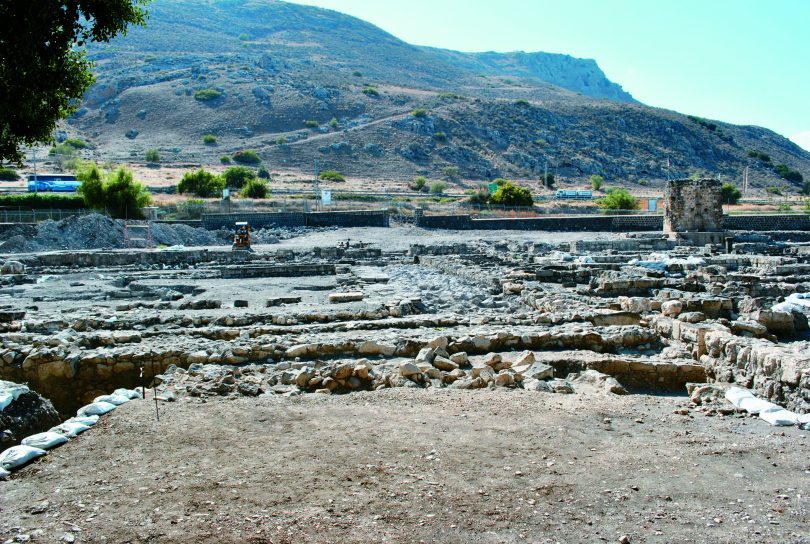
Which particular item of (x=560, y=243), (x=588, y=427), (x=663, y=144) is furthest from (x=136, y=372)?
(x=663, y=144)

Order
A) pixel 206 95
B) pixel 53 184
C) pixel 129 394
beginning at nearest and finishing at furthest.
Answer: pixel 129 394
pixel 53 184
pixel 206 95

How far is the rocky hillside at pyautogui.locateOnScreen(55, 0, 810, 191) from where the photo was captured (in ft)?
268

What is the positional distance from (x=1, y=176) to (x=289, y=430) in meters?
61.7

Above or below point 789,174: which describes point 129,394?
below

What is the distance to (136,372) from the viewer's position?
928 cm

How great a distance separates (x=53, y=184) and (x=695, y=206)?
139 feet

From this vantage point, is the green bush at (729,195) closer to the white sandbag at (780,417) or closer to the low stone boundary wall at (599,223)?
the low stone boundary wall at (599,223)

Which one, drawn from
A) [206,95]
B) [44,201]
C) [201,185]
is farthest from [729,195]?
[206,95]

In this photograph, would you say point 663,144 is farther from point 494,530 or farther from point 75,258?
point 494,530

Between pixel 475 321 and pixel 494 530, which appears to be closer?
pixel 494 530

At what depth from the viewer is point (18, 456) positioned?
546 cm

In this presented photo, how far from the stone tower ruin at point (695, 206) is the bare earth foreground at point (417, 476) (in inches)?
1085

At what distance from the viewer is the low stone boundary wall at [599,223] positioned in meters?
39.2

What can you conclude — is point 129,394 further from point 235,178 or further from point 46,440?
point 235,178
